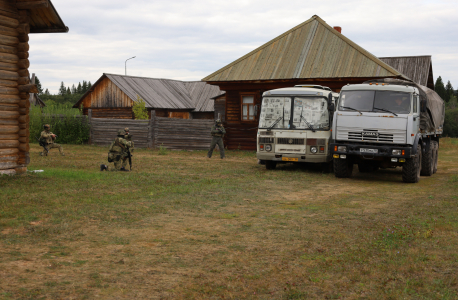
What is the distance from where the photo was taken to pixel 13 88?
12.3 meters

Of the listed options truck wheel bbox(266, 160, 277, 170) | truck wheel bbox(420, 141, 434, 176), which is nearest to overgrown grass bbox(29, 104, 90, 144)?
truck wheel bbox(266, 160, 277, 170)

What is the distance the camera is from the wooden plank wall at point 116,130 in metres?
26.4

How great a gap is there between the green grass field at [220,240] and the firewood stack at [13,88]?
36.5 inches

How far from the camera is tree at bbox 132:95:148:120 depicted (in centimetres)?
3784

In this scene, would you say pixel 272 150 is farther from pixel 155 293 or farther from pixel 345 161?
pixel 155 293

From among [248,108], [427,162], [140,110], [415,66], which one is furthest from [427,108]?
[140,110]

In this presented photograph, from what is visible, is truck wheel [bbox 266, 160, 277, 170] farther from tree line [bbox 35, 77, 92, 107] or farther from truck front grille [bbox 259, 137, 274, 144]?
Result: tree line [bbox 35, 77, 92, 107]

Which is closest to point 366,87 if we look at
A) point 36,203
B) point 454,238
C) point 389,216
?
point 389,216

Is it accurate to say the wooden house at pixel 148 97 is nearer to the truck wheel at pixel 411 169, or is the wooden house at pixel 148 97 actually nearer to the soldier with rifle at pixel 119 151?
the soldier with rifle at pixel 119 151

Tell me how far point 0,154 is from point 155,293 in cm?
898

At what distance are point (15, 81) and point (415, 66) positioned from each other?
31129mm

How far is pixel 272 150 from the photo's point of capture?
50.7 feet

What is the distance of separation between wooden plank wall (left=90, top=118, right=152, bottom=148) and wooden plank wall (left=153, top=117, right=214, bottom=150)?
573 mm

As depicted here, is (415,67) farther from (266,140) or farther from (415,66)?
(266,140)
